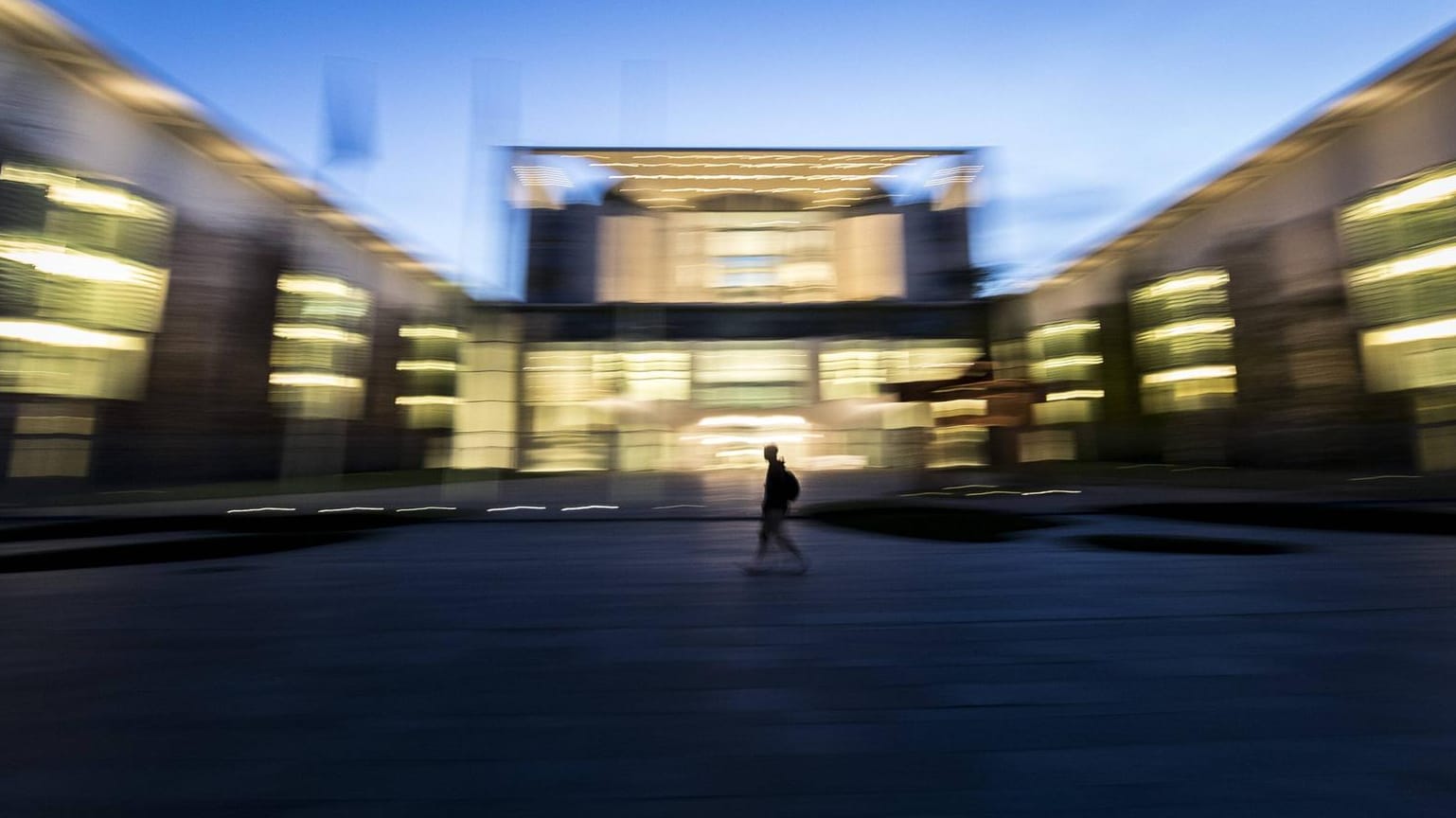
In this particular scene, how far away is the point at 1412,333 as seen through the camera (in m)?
25.2

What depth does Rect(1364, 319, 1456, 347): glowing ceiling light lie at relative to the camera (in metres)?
24.3

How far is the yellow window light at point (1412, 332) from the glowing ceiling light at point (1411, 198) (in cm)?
461

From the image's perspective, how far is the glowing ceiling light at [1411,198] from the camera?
24.4m

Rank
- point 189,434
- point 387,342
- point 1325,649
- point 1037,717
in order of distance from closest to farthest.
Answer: point 1037,717
point 1325,649
point 189,434
point 387,342

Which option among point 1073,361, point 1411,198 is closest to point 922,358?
point 1073,361

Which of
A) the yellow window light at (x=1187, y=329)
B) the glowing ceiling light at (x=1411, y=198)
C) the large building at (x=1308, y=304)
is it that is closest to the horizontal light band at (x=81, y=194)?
the large building at (x=1308, y=304)

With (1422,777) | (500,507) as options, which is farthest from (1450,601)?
(500,507)

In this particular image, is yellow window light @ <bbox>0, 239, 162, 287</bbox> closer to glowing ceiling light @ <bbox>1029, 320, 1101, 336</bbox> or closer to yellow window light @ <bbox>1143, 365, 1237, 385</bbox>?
glowing ceiling light @ <bbox>1029, 320, 1101, 336</bbox>

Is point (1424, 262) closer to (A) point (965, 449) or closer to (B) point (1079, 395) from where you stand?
(B) point (1079, 395)

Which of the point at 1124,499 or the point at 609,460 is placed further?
the point at 609,460

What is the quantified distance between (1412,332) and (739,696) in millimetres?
34763

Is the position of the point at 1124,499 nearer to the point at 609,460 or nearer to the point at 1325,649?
the point at 1325,649

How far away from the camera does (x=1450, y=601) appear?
178 inches

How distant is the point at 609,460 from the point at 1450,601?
109 feet
